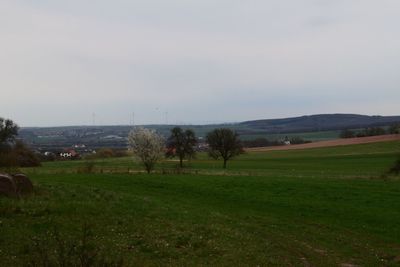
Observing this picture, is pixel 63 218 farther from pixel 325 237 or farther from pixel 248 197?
pixel 248 197

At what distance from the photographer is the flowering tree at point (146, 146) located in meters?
62.6

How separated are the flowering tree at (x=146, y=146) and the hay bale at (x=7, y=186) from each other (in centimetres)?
3908

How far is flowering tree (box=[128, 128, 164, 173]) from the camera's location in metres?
62.6

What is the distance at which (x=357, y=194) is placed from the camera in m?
29.8

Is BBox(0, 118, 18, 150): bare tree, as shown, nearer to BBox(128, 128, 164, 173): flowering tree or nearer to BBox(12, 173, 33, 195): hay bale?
BBox(128, 128, 164, 173): flowering tree

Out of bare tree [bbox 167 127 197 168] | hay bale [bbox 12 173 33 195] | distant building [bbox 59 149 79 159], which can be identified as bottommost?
distant building [bbox 59 149 79 159]

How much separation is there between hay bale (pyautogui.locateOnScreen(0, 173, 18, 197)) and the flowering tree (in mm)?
39078

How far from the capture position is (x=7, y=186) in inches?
765

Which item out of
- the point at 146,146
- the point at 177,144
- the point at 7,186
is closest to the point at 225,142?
the point at 177,144

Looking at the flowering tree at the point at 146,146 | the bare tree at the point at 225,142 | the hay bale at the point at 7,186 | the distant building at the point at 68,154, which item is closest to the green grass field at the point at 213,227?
the hay bale at the point at 7,186

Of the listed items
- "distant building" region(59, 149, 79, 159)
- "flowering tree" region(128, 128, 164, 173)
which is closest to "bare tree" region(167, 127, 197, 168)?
"flowering tree" region(128, 128, 164, 173)

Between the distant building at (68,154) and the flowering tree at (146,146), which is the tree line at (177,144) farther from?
the distant building at (68,154)

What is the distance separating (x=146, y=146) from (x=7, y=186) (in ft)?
148

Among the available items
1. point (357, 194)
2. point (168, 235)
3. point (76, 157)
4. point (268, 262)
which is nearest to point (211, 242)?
point (168, 235)
